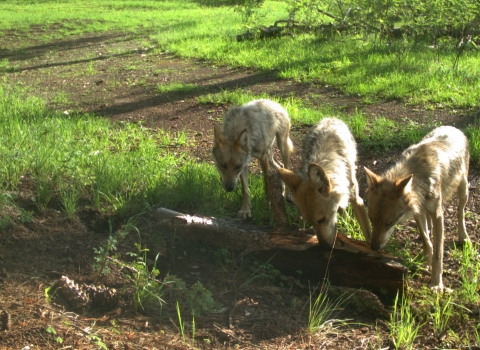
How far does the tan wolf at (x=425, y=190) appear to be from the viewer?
4754 millimetres

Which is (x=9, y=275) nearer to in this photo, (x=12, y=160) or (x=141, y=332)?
(x=141, y=332)

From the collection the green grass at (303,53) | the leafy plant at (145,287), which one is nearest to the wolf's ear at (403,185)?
the leafy plant at (145,287)

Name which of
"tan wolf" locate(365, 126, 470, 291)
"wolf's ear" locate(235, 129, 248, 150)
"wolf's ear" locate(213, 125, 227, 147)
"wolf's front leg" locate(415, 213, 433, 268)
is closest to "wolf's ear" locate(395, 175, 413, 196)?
"tan wolf" locate(365, 126, 470, 291)

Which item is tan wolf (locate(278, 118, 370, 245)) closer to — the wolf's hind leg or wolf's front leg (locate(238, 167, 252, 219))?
wolf's front leg (locate(238, 167, 252, 219))

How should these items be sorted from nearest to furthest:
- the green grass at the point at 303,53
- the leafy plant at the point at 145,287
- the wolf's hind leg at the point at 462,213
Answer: the leafy plant at the point at 145,287
the wolf's hind leg at the point at 462,213
the green grass at the point at 303,53

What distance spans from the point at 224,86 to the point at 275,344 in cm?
897

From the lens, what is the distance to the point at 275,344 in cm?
395

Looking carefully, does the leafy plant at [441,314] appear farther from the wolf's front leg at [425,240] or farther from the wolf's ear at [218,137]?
the wolf's ear at [218,137]

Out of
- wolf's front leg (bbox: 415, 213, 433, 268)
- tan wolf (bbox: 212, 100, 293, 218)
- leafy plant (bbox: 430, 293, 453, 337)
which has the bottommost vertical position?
leafy plant (bbox: 430, 293, 453, 337)

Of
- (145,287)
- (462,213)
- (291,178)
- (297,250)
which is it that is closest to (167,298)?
(145,287)

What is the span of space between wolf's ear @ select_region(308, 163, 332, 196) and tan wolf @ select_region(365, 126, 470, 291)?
1.27 feet

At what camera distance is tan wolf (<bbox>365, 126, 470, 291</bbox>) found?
4754 mm

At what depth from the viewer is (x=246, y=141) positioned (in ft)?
21.9

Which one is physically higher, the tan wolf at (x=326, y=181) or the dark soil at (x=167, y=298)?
the tan wolf at (x=326, y=181)
